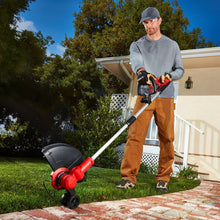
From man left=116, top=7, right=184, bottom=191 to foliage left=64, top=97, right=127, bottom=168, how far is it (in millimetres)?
2993

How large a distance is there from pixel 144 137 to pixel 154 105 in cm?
39

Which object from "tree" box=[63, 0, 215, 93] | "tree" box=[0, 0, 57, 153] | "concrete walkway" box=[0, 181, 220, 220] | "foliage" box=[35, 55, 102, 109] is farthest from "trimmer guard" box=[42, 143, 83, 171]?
"tree" box=[63, 0, 215, 93]

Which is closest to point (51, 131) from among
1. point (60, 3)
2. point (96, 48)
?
point (96, 48)

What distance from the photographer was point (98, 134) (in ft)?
20.0

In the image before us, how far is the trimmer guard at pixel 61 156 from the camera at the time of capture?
5.47 ft

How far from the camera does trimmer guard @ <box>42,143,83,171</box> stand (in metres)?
1.67

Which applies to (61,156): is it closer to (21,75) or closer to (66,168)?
(66,168)

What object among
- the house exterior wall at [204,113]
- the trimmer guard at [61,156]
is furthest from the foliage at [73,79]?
the trimmer guard at [61,156]

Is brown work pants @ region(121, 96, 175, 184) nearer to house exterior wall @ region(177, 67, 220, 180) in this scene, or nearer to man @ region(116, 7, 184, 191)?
man @ region(116, 7, 184, 191)

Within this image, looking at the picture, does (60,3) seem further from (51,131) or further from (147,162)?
(147,162)

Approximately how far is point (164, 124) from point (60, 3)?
21581 millimetres

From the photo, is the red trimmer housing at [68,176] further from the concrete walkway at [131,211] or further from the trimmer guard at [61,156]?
the concrete walkway at [131,211]

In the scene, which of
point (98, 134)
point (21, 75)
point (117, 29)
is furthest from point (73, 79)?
point (98, 134)

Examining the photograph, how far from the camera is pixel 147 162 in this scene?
255 inches
